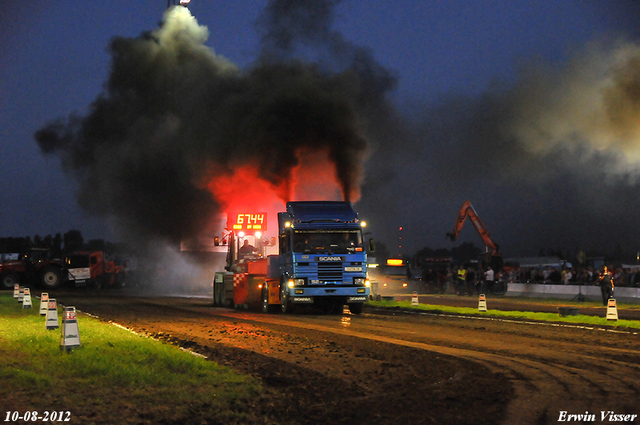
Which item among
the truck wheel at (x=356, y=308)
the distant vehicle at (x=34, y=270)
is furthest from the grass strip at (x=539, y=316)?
the distant vehicle at (x=34, y=270)

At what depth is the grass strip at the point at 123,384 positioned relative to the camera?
7.75 meters

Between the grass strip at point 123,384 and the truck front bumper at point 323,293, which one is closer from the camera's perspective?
the grass strip at point 123,384

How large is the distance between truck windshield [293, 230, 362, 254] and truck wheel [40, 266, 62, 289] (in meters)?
30.0

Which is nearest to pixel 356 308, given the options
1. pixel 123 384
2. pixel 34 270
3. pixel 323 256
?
pixel 323 256

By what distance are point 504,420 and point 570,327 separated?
473 inches

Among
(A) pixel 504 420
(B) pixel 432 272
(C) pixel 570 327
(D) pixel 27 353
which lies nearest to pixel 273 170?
(B) pixel 432 272

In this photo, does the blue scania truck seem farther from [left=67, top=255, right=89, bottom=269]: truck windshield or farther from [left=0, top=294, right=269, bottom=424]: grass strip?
[left=67, top=255, right=89, bottom=269]: truck windshield

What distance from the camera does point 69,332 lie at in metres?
12.3

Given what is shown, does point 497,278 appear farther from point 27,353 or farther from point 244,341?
point 27,353

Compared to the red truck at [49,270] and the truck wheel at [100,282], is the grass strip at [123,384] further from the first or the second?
the truck wheel at [100,282]

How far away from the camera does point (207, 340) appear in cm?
1522

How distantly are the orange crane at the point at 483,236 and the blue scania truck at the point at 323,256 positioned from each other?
2380cm

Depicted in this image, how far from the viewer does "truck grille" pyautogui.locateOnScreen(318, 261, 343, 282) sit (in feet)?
74.1

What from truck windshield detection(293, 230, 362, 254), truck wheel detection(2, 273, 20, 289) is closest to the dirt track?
truck windshield detection(293, 230, 362, 254)
